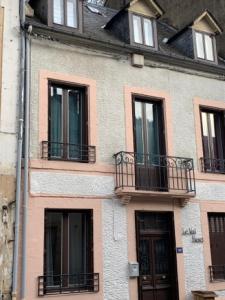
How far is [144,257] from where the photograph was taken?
11578mm

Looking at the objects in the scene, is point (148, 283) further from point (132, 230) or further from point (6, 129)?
point (6, 129)

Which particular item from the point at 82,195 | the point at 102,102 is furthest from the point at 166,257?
the point at 102,102

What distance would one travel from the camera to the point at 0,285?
31.3ft

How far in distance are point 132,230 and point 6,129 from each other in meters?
4.02

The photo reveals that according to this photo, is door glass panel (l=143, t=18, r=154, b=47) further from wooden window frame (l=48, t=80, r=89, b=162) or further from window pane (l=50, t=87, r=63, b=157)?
window pane (l=50, t=87, r=63, b=157)

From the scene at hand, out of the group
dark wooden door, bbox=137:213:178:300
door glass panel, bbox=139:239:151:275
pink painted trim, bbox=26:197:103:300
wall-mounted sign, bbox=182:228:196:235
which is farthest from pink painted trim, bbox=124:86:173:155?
door glass panel, bbox=139:239:151:275

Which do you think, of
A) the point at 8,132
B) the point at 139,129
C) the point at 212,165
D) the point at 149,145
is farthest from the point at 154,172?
the point at 8,132

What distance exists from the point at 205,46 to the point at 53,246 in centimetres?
803

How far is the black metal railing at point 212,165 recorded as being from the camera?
13003mm

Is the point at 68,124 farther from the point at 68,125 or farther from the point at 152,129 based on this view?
the point at 152,129

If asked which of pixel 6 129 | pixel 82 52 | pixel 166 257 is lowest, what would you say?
pixel 166 257

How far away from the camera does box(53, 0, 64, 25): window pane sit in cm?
1208

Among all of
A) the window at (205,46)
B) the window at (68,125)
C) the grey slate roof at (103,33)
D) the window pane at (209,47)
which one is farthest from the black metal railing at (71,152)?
the window pane at (209,47)

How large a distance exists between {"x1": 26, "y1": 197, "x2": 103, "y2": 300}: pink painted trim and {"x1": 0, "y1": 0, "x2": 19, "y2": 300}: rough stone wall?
1.45 feet
